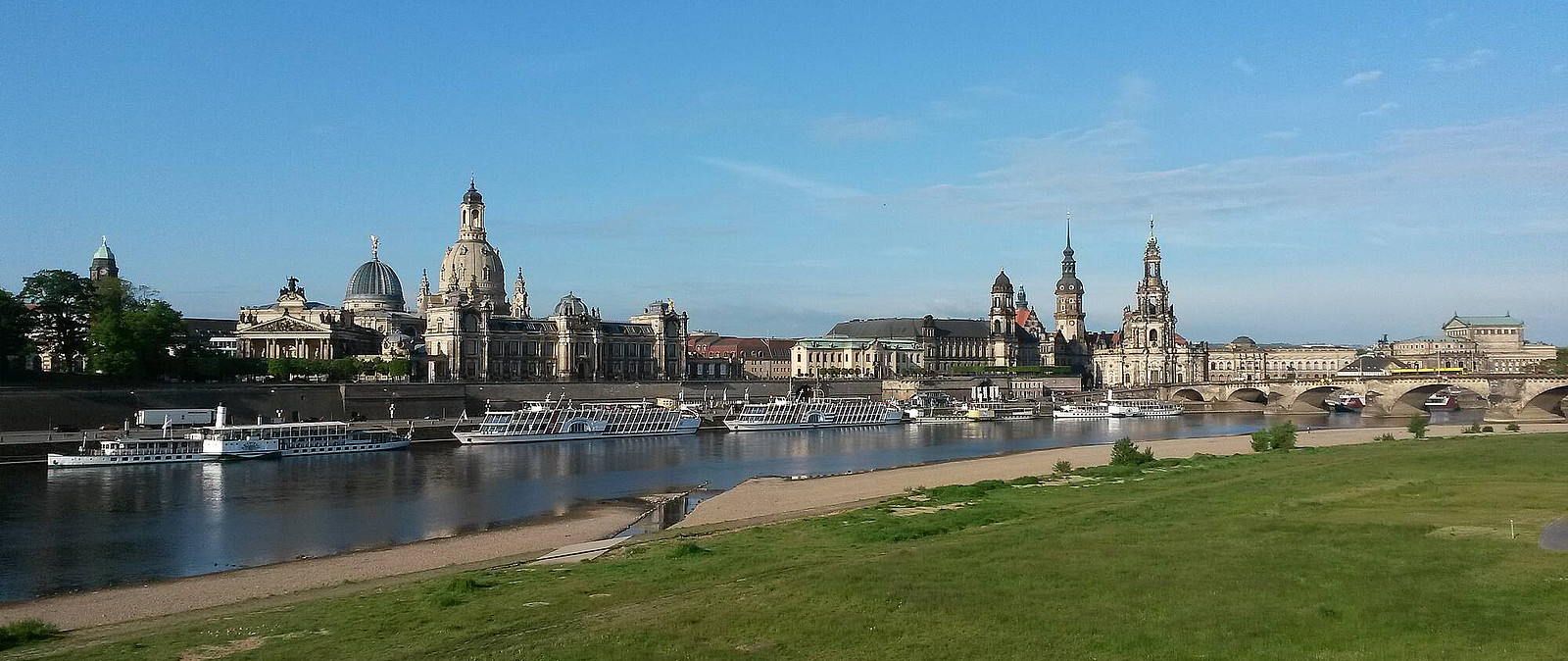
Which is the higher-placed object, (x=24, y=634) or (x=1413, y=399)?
(x=1413, y=399)

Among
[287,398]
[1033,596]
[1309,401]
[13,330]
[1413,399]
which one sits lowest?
[1309,401]

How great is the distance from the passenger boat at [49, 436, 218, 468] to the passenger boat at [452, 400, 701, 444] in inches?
730

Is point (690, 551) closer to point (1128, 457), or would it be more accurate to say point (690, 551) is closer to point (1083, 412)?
point (1128, 457)

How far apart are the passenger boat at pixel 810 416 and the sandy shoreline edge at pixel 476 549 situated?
40540 mm

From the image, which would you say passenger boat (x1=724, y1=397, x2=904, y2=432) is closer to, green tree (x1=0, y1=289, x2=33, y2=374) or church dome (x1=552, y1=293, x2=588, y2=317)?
church dome (x1=552, y1=293, x2=588, y2=317)

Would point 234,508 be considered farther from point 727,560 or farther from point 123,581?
point 727,560

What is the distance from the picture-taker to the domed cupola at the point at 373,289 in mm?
144750

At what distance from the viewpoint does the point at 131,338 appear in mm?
78562

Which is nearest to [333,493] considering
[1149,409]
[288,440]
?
[288,440]

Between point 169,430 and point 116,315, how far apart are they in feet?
58.0

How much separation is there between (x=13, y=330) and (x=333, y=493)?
1557 inches

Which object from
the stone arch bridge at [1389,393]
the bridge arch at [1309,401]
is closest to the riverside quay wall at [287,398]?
the stone arch bridge at [1389,393]

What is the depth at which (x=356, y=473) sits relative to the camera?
57.2 metres

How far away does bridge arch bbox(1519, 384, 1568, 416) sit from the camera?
9719 centimetres
